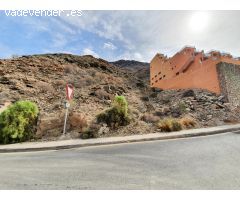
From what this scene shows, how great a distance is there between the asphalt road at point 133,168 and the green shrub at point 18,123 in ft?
11.3

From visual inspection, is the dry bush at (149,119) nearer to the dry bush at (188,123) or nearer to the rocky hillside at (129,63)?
the dry bush at (188,123)

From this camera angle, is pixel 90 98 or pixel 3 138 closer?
pixel 3 138

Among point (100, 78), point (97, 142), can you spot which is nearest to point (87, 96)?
point (100, 78)

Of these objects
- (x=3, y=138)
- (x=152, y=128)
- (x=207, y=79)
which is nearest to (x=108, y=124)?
(x=152, y=128)

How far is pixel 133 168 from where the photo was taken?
18.3ft

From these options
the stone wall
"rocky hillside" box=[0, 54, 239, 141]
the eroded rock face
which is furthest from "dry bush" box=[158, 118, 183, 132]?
the stone wall

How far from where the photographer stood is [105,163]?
6.16 m

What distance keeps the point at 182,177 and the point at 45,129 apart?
827 cm

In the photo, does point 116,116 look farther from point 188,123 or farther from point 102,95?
point 102,95

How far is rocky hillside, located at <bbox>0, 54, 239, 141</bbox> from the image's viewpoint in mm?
12867

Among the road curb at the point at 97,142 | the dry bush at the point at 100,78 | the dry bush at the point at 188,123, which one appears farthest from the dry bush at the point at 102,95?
the road curb at the point at 97,142

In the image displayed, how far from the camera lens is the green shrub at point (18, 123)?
10219 mm

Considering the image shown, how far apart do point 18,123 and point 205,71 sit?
51.8ft

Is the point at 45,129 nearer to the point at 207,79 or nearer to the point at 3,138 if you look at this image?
the point at 3,138
